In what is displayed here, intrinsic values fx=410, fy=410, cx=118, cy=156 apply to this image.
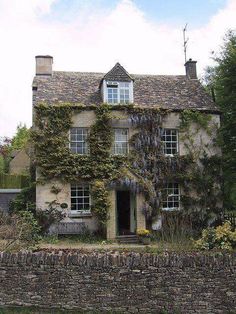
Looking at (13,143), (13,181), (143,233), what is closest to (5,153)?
(13,143)

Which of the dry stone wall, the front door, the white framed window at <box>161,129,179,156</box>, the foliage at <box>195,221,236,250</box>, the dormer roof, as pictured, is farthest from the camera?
the white framed window at <box>161,129,179,156</box>

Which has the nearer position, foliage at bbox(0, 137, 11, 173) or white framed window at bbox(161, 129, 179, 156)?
white framed window at bbox(161, 129, 179, 156)

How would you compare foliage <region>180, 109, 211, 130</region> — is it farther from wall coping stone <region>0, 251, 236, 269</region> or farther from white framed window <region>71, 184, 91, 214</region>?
wall coping stone <region>0, 251, 236, 269</region>

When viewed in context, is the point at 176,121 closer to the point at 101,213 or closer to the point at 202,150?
the point at 202,150

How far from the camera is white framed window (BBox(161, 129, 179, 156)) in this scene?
25.1m

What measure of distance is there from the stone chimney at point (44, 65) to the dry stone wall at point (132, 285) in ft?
63.5

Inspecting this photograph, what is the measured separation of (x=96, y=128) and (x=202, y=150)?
21.8 ft

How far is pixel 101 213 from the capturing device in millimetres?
22734

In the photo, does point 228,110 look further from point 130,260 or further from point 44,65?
point 130,260

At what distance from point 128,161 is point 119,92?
4312mm

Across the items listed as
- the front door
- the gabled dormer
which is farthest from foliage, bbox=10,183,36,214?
the gabled dormer

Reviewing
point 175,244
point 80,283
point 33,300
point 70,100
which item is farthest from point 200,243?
point 70,100

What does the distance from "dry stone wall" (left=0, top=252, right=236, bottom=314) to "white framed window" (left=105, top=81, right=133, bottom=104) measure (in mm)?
15977

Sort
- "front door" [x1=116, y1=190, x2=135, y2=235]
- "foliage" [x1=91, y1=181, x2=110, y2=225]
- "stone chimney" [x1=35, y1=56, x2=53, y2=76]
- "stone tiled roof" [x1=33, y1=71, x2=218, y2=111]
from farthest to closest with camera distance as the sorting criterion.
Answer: "stone chimney" [x1=35, y1=56, x2=53, y2=76] → "stone tiled roof" [x1=33, y1=71, x2=218, y2=111] → "front door" [x1=116, y1=190, x2=135, y2=235] → "foliage" [x1=91, y1=181, x2=110, y2=225]
